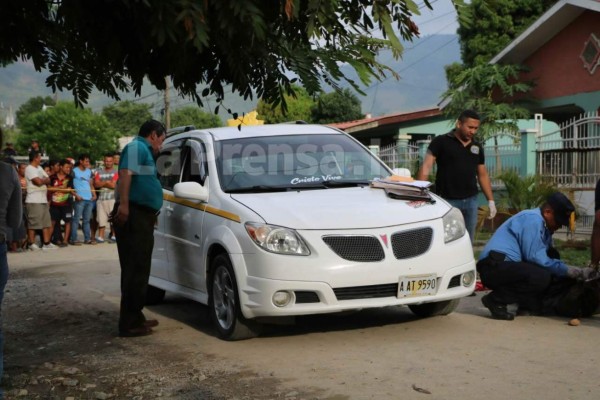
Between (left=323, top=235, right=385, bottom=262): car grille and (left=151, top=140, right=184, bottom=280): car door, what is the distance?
2.39 m

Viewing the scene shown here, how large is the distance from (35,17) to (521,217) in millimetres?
4749

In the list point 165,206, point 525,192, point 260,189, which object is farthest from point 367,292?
point 525,192

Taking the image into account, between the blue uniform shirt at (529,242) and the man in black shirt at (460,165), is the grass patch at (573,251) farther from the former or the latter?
the blue uniform shirt at (529,242)

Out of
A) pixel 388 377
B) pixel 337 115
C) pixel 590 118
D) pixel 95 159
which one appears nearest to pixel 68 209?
pixel 590 118

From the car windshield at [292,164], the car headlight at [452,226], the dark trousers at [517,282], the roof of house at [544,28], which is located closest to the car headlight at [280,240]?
the car windshield at [292,164]

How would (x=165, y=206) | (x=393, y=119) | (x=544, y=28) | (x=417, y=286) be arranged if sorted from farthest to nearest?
(x=393, y=119), (x=544, y=28), (x=165, y=206), (x=417, y=286)

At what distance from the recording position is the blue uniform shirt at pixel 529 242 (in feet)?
25.4

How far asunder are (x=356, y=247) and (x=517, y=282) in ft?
5.86

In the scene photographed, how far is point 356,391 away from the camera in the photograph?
5391 millimetres

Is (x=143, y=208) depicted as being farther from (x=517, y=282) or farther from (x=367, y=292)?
(x=517, y=282)

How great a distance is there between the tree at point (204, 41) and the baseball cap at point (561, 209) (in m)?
3.33

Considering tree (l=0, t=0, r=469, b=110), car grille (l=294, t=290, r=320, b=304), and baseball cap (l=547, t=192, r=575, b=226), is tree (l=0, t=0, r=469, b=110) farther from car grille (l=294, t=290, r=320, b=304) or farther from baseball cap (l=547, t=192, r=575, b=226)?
baseball cap (l=547, t=192, r=575, b=226)

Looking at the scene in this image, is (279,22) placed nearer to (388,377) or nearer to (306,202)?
(388,377)

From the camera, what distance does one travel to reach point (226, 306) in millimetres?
7332
